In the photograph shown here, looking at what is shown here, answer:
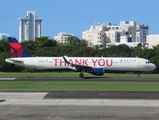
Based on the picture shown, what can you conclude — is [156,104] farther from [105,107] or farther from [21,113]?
[21,113]

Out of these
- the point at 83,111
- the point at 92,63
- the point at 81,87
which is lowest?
the point at 83,111

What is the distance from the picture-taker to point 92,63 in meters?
54.1

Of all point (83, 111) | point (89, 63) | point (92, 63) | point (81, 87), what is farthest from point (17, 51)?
point (83, 111)

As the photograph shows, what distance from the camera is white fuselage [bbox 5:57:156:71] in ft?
177

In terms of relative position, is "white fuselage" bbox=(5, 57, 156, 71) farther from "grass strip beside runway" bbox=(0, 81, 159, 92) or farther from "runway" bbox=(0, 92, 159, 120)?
"runway" bbox=(0, 92, 159, 120)

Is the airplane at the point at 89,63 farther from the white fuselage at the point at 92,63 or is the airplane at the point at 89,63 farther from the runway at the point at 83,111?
Answer: the runway at the point at 83,111

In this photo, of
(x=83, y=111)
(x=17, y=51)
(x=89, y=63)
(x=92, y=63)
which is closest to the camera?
(x=83, y=111)

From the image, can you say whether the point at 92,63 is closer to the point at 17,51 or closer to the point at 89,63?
the point at 89,63

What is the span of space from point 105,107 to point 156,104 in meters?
3.31

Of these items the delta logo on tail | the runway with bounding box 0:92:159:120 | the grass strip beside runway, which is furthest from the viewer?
the delta logo on tail

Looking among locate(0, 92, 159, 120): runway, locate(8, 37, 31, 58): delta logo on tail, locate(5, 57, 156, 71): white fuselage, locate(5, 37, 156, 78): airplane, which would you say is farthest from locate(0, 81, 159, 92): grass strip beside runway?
locate(8, 37, 31, 58): delta logo on tail

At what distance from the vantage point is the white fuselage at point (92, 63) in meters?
53.9

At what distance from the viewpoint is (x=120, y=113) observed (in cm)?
1695

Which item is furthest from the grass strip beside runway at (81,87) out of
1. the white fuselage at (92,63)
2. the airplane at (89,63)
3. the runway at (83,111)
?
the white fuselage at (92,63)
